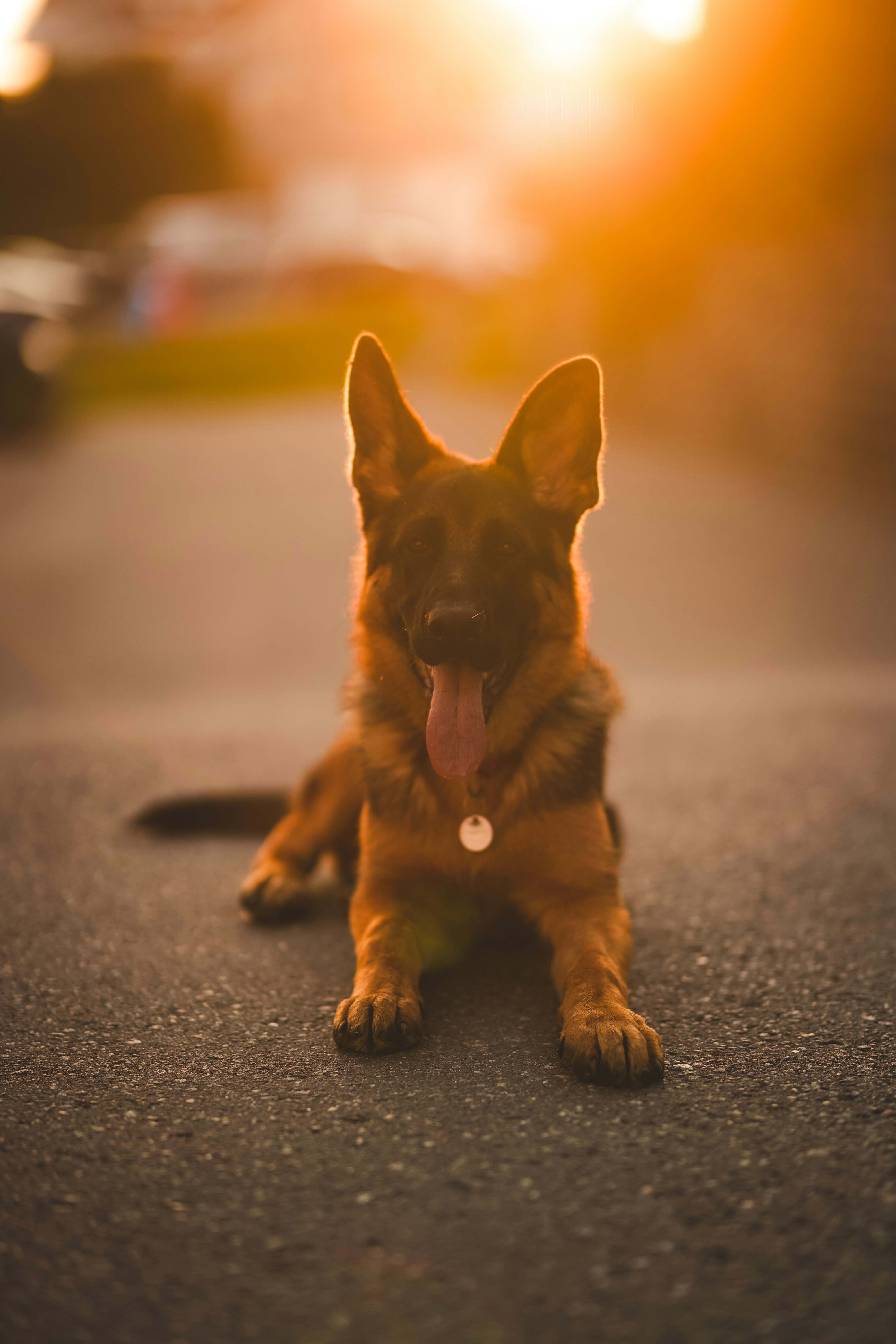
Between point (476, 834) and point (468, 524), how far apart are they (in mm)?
980

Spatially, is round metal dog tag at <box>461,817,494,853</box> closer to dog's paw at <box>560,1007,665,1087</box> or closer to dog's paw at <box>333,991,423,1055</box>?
dog's paw at <box>333,991,423,1055</box>

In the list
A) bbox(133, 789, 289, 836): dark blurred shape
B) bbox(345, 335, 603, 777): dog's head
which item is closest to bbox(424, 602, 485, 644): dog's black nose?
bbox(345, 335, 603, 777): dog's head

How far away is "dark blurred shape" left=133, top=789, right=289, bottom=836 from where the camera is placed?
529cm

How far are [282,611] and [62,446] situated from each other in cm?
691

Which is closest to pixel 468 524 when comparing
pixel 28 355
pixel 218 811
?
pixel 218 811

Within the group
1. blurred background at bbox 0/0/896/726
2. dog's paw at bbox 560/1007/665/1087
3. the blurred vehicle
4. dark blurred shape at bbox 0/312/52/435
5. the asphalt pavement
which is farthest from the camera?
the blurred vehicle

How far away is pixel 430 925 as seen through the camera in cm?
360

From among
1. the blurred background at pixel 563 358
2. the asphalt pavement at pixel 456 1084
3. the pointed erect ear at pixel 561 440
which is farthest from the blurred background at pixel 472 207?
the pointed erect ear at pixel 561 440

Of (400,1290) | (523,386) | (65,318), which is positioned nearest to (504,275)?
(523,386)

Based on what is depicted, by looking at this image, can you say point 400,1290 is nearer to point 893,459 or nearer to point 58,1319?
point 58,1319

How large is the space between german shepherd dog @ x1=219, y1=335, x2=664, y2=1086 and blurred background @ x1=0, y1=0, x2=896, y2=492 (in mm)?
9741

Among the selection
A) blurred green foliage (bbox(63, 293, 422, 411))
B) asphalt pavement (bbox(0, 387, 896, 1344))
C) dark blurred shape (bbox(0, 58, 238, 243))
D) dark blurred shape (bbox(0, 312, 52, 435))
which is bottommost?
asphalt pavement (bbox(0, 387, 896, 1344))

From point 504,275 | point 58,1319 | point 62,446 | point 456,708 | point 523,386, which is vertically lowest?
point 58,1319

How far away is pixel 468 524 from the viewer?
355 centimetres
